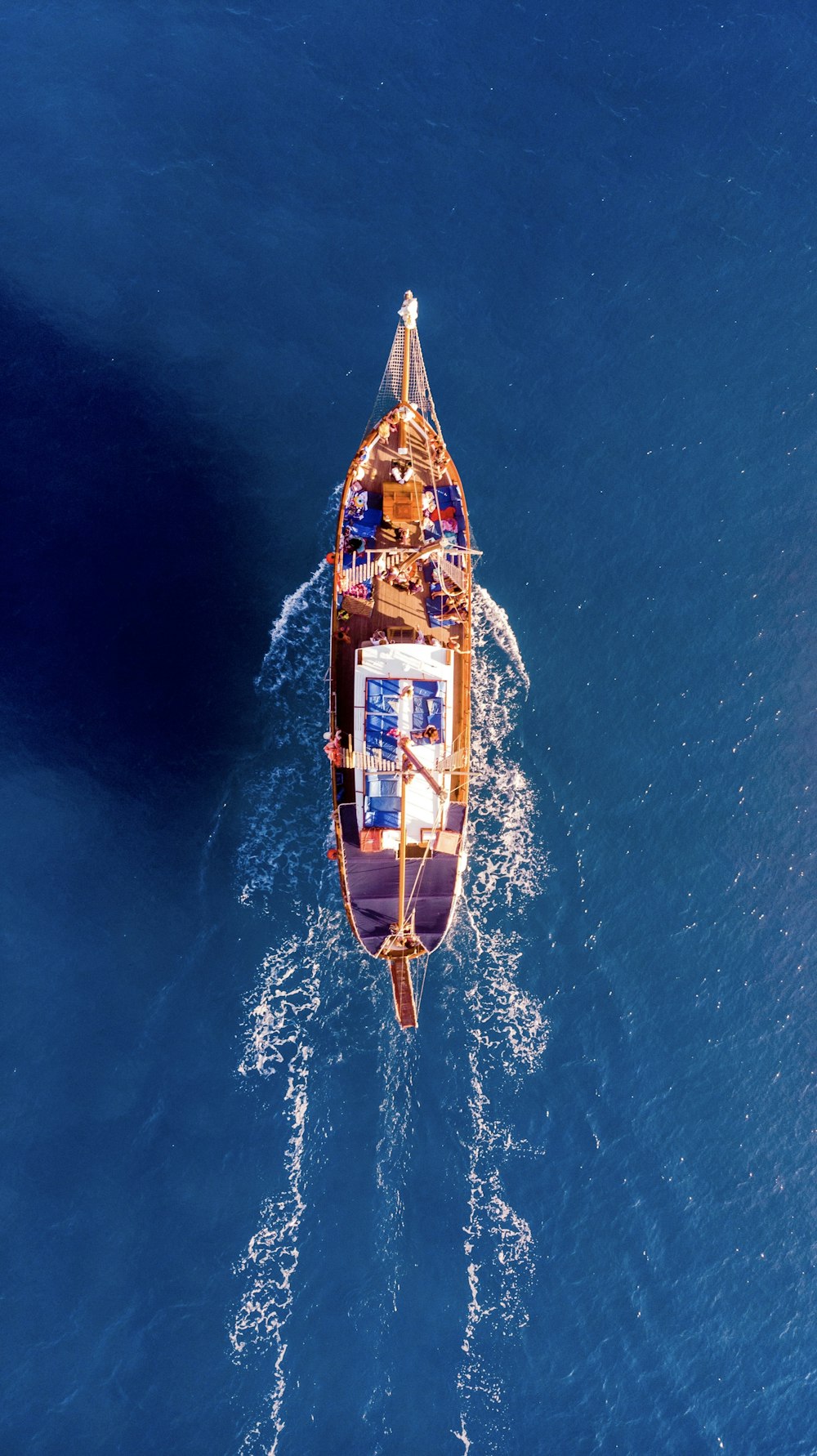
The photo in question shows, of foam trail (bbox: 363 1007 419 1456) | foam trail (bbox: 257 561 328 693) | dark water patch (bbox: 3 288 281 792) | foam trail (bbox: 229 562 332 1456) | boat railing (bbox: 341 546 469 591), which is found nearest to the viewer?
foam trail (bbox: 363 1007 419 1456)

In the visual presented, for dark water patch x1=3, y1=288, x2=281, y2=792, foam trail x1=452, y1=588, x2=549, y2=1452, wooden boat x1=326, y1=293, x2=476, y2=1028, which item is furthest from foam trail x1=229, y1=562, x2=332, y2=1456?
foam trail x1=452, y1=588, x2=549, y2=1452

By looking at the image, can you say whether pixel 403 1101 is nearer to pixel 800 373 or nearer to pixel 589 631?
pixel 589 631

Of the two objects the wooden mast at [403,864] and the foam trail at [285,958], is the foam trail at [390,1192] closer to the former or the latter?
the foam trail at [285,958]

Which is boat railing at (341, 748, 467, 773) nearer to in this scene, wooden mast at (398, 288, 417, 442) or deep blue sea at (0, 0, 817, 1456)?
deep blue sea at (0, 0, 817, 1456)

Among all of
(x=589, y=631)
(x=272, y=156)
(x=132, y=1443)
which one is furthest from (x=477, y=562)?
(x=132, y=1443)

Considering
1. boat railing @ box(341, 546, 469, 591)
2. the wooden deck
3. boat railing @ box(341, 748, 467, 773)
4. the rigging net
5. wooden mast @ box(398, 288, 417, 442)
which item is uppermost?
the rigging net

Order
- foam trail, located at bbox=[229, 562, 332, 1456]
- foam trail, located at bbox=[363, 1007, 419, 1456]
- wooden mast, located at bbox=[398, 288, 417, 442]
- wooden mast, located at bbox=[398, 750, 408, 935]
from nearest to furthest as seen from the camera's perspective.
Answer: wooden mast, located at bbox=[398, 750, 408, 935] < foam trail, located at bbox=[363, 1007, 419, 1456] < foam trail, located at bbox=[229, 562, 332, 1456] < wooden mast, located at bbox=[398, 288, 417, 442]

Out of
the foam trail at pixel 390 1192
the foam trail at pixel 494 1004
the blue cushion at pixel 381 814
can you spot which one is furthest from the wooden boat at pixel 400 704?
the foam trail at pixel 494 1004
